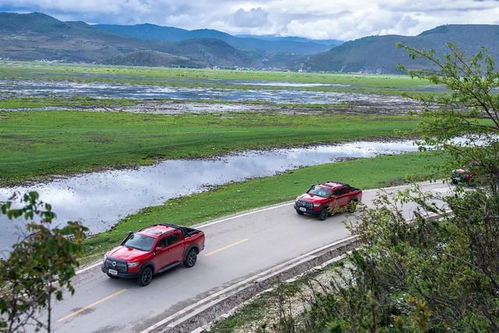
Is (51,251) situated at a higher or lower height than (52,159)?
higher

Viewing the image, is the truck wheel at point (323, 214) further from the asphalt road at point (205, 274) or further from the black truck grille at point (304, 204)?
the black truck grille at point (304, 204)

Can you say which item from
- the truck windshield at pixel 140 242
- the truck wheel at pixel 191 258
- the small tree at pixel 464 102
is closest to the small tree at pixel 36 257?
the small tree at pixel 464 102

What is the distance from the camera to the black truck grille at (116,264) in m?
15.8

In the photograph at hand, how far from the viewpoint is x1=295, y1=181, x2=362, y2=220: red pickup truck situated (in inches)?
950

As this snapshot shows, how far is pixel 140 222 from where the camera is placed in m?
25.7

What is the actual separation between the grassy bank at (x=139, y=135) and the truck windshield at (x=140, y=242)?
64.5 ft

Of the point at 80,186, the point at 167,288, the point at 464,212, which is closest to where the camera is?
the point at 464,212

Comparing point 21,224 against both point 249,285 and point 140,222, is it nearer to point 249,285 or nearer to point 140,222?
point 140,222

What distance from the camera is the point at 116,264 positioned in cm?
1595

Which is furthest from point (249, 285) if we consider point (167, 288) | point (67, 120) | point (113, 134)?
point (67, 120)

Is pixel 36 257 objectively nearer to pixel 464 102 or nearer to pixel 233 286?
pixel 464 102

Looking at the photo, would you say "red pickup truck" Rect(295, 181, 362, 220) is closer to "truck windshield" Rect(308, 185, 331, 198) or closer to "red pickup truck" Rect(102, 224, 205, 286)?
"truck windshield" Rect(308, 185, 331, 198)

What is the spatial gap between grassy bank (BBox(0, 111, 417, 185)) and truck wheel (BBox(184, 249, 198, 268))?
2029 cm

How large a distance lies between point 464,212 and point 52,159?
3592 centimetres
